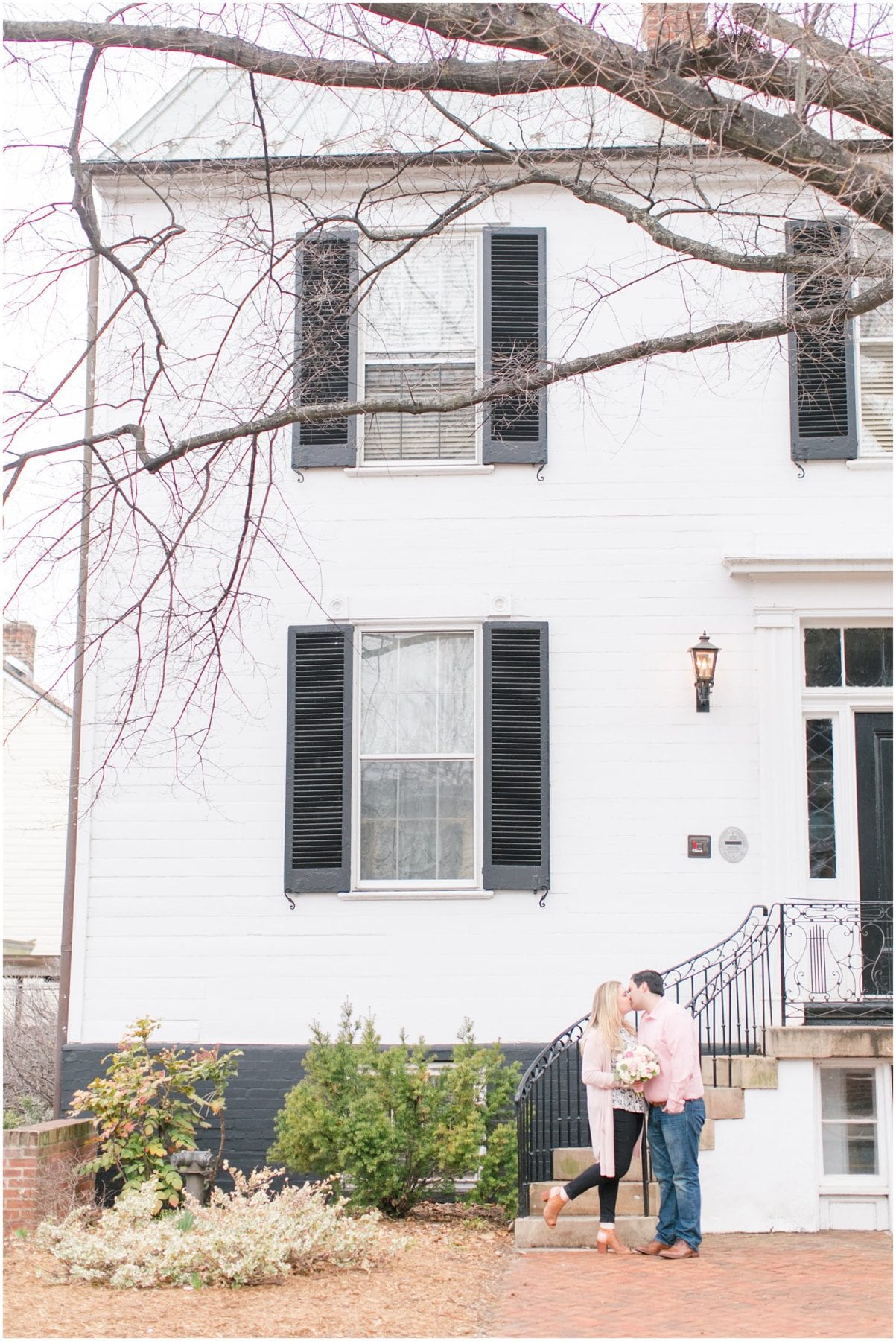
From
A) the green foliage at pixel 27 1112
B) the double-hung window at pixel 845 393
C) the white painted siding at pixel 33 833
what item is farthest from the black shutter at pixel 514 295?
the white painted siding at pixel 33 833

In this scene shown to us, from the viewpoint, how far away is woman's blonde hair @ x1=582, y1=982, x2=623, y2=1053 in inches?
350

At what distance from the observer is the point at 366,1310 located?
7164mm

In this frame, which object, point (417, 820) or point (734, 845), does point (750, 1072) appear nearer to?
point (734, 845)

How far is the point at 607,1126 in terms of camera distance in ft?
28.5

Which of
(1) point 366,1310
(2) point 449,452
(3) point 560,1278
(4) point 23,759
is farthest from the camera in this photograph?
(4) point 23,759

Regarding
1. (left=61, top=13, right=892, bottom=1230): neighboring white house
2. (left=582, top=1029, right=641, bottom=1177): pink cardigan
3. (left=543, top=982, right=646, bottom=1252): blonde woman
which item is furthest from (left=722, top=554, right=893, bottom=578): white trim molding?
(left=582, top=1029, right=641, bottom=1177): pink cardigan

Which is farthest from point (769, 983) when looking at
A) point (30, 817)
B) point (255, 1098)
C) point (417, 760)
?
point (30, 817)

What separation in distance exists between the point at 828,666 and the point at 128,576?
18.5ft

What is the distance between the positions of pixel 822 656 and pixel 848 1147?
3.68m

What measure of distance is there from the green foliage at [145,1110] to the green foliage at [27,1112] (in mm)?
2533

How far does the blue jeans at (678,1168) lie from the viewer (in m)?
8.51

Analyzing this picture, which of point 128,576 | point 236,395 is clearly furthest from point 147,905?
point 236,395

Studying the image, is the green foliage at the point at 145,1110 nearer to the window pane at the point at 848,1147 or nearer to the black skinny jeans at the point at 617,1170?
the black skinny jeans at the point at 617,1170

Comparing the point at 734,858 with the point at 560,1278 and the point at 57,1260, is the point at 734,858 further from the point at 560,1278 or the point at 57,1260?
the point at 57,1260
